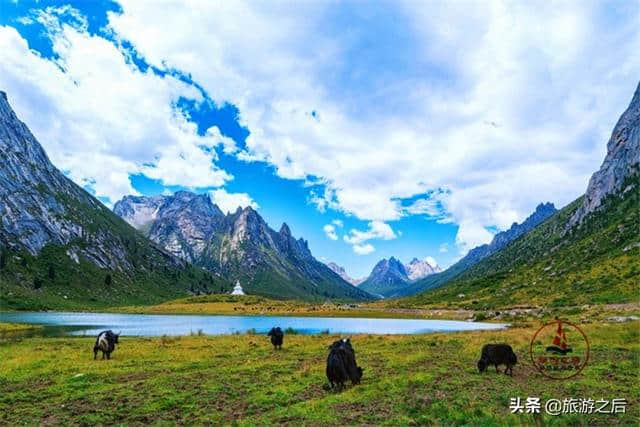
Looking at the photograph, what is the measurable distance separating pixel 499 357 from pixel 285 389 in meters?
12.6

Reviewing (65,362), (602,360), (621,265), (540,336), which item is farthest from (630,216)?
(65,362)

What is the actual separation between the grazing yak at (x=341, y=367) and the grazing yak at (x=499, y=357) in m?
7.97

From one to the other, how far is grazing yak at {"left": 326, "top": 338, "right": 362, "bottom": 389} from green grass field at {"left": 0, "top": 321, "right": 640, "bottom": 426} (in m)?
0.68

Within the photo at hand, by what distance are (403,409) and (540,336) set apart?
Answer: 33.4m

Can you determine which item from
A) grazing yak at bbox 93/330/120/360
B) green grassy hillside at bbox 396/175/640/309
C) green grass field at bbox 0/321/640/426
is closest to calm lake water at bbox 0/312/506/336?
grazing yak at bbox 93/330/120/360

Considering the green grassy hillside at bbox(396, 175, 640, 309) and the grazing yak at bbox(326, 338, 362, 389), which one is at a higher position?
the green grassy hillside at bbox(396, 175, 640, 309)

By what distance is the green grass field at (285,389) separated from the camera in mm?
15641

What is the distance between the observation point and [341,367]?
67.4 ft

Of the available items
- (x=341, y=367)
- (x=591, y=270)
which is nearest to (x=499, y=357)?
(x=341, y=367)

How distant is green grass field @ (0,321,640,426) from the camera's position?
15.6 m

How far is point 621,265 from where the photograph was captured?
12031 centimetres

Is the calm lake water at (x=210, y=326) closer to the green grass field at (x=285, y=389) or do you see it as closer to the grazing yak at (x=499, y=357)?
the green grass field at (x=285, y=389)

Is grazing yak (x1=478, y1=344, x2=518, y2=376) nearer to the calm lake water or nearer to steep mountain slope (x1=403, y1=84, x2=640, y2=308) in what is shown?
the calm lake water

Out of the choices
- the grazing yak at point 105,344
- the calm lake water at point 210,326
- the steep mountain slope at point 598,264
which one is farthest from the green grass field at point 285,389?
the steep mountain slope at point 598,264
